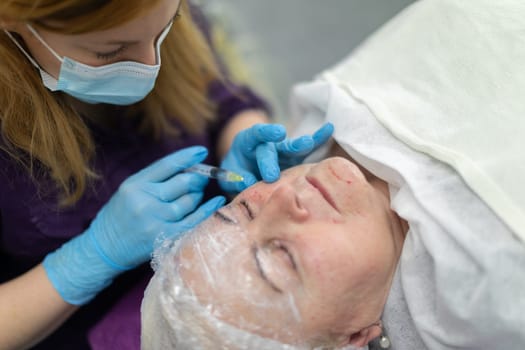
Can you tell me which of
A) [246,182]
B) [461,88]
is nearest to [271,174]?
[246,182]

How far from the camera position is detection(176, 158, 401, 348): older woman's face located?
37.8 inches

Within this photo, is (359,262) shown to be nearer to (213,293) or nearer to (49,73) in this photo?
(213,293)

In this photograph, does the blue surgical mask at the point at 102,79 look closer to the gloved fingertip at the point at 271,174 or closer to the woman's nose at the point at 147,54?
the woman's nose at the point at 147,54

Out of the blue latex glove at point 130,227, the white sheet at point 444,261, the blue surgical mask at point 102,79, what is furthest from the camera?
the blue latex glove at point 130,227

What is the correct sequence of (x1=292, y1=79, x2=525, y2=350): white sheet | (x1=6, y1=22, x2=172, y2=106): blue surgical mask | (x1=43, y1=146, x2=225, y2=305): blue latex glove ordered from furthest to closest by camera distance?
1. (x1=43, y1=146, x2=225, y2=305): blue latex glove
2. (x1=6, y1=22, x2=172, y2=106): blue surgical mask
3. (x1=292, y1=79, x2=525, y2=350): white sheet

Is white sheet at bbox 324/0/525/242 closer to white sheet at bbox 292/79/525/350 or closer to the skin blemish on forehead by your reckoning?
white sheet at bbox 292/79/525/350

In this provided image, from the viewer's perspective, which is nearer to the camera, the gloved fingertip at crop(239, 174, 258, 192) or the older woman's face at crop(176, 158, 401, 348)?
the older woman's face at crop(176, 158, 401, 348)

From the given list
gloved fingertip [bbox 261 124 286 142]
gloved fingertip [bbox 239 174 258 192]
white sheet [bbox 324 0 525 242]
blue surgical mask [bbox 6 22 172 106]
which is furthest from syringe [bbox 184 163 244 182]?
white sheet [bbox 324 0 525 242]

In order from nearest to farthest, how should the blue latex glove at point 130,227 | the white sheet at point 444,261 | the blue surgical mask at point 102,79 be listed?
the white sheet at point 444,261
the blue surgical mask at point 102,79
the blue latex glove at point 130,227

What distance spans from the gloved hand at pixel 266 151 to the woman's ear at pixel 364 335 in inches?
14.0

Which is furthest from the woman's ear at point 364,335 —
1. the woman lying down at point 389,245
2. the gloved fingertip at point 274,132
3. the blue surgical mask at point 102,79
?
the blue surgical mask at point 102,79

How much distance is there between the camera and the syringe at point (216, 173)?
3.94ft

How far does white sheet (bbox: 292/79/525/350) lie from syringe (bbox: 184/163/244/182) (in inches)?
10.3

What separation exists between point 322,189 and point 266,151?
0.23 m
